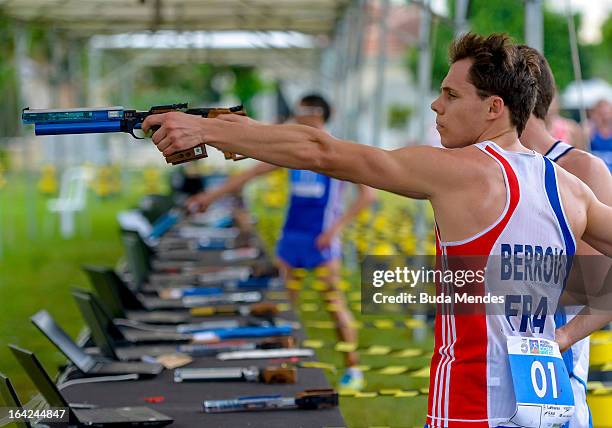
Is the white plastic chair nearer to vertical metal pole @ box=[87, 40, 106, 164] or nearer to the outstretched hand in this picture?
vertical metal pole @ box=[87, 40, 106, 164]

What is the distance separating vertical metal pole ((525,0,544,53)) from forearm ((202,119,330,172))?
274cm

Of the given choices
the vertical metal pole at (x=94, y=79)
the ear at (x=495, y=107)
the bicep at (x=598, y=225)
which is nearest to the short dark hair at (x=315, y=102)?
the bicep at (x=598, y=225)

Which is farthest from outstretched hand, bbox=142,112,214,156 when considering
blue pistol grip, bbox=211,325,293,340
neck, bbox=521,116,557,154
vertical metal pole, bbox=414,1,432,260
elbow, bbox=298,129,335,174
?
vertical metal pole, bbox=414,1,432,260

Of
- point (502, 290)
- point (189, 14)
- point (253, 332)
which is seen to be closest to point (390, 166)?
point (502, 290)

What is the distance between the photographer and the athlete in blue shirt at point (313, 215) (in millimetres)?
6684

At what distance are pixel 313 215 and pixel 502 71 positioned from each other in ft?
15.4

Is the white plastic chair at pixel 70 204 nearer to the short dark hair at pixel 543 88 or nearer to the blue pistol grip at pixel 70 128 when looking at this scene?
the short dark hair at pixel 543 88

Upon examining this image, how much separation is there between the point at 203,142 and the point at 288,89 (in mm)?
31351

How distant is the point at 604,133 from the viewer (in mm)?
12414

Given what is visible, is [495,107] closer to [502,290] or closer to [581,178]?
[502,290]

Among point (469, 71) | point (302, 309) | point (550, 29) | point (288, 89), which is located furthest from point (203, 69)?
point (469, 71)

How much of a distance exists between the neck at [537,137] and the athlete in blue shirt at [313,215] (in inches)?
133

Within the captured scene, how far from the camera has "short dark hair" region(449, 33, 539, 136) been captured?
257cm

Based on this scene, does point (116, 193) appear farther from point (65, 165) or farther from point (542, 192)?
point (542, 192)
